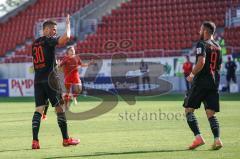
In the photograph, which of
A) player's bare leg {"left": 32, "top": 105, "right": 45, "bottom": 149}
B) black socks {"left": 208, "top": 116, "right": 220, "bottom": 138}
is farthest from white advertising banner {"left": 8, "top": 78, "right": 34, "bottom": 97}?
black socks {"left": 208, "top": 116, "right": 220, "bottom": 138}

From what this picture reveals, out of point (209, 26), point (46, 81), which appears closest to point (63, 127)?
point (46, 81)

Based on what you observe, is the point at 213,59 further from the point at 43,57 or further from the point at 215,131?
the point at 43,57

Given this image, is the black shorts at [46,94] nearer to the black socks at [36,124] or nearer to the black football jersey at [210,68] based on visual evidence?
the black socks at [36,124]

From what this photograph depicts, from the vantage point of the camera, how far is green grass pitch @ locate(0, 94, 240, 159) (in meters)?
10.4

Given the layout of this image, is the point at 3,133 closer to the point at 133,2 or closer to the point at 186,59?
the point at 186,59

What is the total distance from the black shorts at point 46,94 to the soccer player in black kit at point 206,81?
92.7 inches

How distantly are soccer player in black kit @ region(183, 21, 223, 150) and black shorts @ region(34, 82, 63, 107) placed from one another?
7.72ft

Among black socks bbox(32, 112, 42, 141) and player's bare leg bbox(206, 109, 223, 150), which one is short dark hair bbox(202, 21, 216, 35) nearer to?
player's bare leg bbox(206, 109, 223, 150)

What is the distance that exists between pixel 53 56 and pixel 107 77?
79.4ft

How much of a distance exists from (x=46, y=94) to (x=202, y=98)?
9.35ft

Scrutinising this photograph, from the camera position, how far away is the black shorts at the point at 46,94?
467 inches

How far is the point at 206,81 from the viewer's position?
11.1 m

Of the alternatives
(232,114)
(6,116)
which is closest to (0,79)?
(6,116)

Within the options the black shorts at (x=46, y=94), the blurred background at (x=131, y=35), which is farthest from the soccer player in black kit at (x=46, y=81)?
the blurred background at (x=131, y=35)
